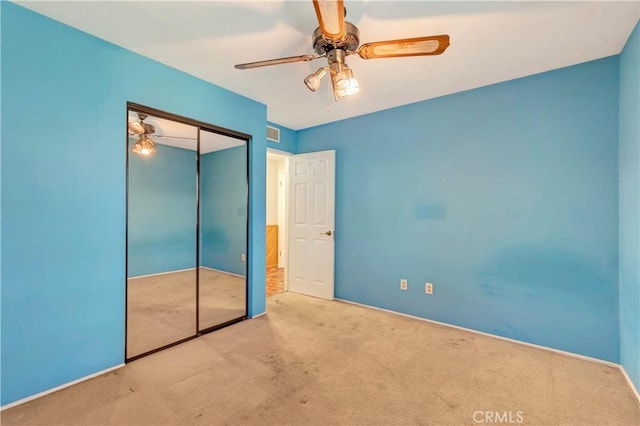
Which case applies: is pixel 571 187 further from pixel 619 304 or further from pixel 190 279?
pixel 190 279

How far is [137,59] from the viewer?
93.4 inches

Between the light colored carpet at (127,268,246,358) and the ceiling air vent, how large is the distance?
6.69 ft

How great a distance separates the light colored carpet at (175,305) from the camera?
2.62 m

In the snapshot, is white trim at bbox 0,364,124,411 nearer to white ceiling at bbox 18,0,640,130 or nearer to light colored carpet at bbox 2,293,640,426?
light colored carpet at bbox 2,293,640,426

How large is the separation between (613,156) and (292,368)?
10.6ft

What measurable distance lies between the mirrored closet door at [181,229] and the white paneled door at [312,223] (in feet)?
3.69

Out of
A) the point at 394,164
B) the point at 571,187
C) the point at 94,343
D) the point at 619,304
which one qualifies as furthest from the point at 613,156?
the point at 94,343

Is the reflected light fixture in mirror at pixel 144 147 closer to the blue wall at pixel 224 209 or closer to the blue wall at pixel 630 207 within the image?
the blue wall at pixel 224 209

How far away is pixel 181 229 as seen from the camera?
2.93m

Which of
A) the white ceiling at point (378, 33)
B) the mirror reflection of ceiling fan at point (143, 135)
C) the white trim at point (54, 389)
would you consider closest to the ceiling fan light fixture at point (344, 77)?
the white ceiling at point (378, 33)

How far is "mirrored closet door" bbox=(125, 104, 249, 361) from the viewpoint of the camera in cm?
255

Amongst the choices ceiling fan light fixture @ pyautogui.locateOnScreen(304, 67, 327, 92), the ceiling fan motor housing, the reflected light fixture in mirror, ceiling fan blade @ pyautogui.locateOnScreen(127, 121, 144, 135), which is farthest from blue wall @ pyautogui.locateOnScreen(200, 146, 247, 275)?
the ceiling fan motor housing

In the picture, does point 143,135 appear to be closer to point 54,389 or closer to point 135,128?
point 135,128

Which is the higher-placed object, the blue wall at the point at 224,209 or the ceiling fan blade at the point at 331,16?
the ceiling fan blade at the point at 331,16
